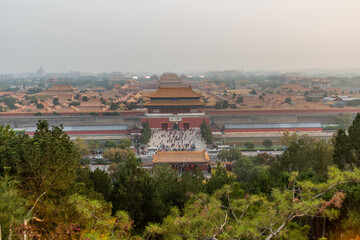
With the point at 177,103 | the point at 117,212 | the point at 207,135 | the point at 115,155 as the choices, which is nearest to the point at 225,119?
the point at 177,103

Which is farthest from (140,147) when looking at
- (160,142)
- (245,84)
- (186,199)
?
(245,84)

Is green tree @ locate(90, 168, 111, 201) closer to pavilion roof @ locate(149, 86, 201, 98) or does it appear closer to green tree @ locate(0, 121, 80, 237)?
green tree @ locate(0, 121, 80, 237)

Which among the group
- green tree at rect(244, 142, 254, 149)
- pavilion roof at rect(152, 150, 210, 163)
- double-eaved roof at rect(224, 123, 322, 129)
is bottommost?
green tree at rect(244, 142, 254, 149)

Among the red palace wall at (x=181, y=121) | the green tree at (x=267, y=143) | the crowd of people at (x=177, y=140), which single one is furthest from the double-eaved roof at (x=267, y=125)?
the green tree at (x=267, y=143)

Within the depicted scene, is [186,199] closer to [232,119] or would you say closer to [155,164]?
[155,164]

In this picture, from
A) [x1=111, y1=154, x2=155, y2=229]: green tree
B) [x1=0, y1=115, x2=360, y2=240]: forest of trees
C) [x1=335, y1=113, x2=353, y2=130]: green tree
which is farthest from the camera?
[x1=335, y1=113, x2=353, y2=130]: green tree

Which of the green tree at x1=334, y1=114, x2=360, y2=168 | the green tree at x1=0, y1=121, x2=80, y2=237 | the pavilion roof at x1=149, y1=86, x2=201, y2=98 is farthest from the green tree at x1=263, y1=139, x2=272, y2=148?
the green tree at x1=0, y1=121, x2=80, y2=237
